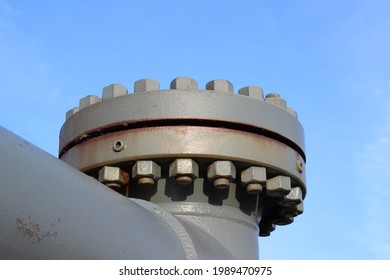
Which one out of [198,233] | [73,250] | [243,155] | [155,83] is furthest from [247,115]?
[73,250]

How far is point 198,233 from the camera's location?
1.83m

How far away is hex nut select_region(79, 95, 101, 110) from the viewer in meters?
2.21

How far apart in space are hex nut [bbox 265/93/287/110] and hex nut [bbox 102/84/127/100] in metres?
0.50

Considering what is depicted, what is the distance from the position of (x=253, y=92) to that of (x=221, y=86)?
120mm

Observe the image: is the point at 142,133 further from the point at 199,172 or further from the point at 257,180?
the point at 257,180

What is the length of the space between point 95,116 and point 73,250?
1.23 metres

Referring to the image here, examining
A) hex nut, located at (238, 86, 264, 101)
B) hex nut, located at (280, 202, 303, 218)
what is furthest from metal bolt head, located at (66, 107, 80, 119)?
hex nut, located at (280, 202, 303, 218)

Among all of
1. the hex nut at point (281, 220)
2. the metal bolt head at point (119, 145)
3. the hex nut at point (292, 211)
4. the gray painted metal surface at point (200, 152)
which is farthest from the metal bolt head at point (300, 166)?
the metal bolt head at point (119, 145)

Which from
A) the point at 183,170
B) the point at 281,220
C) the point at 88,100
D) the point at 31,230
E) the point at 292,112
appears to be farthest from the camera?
the point at 281,220

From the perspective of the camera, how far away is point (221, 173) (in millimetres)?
2012

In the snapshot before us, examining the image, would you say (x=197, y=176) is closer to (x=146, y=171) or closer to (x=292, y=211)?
(x=146, y=171)

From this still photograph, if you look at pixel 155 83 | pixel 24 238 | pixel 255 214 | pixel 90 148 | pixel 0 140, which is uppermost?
pixel 155 83

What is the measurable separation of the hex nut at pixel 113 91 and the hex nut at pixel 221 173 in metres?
0.39

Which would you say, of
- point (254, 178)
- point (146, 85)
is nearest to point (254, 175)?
point (254, 178)
